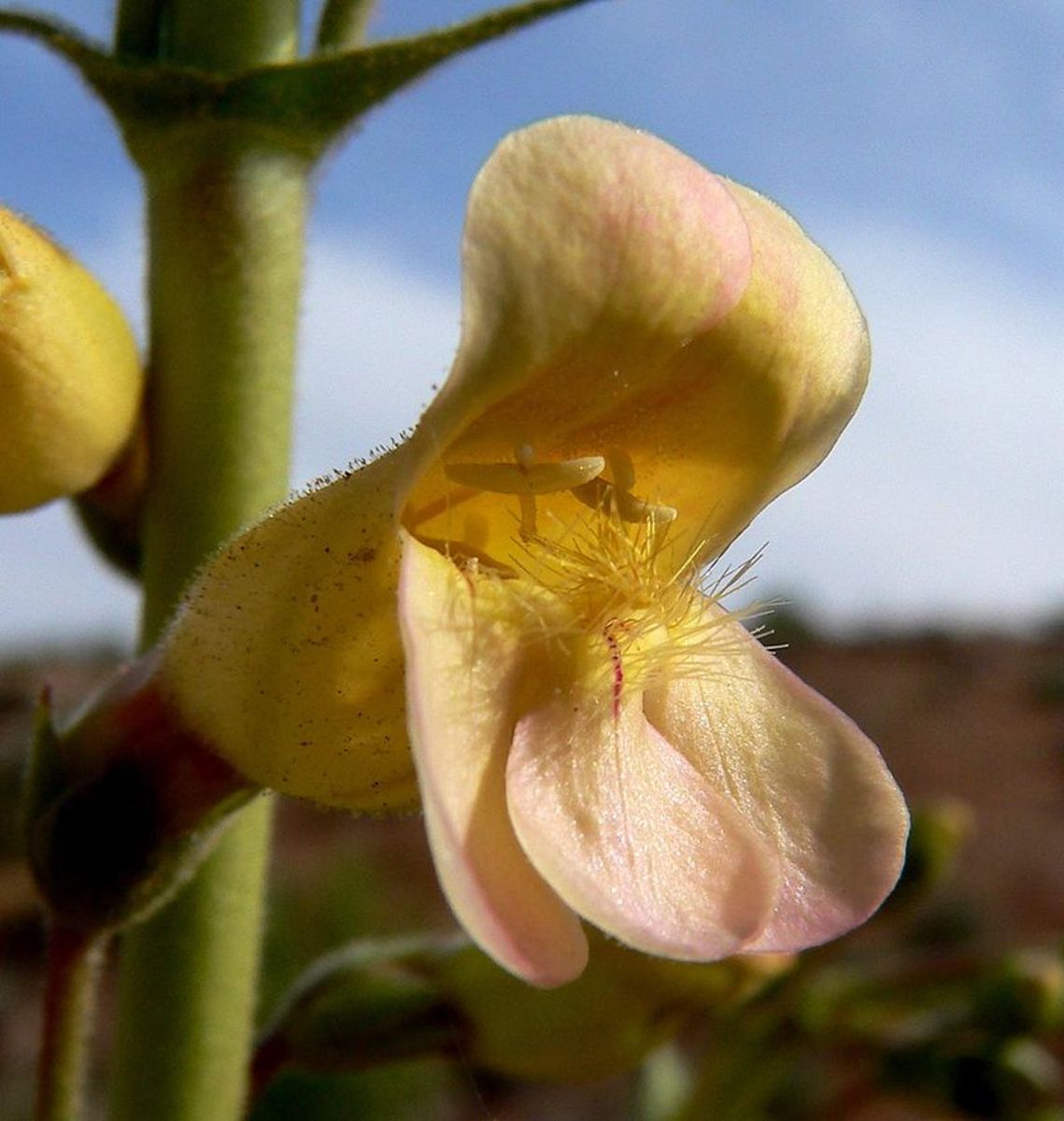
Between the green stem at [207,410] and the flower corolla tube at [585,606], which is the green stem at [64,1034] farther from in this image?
the flower corolla tube at [585,606]

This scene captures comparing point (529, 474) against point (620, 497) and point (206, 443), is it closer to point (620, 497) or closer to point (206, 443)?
point (620, 497)

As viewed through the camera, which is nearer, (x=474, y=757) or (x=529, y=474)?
(x=474, y=757)

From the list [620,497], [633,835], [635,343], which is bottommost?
[633,835]

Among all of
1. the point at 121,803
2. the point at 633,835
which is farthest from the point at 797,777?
the point at 121,803

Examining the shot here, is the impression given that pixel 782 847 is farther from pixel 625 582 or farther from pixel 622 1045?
pixel 622 1045

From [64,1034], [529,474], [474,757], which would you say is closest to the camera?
[474,757]

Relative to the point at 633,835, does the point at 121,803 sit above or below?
below

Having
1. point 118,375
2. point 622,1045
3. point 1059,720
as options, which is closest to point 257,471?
point 118,375
